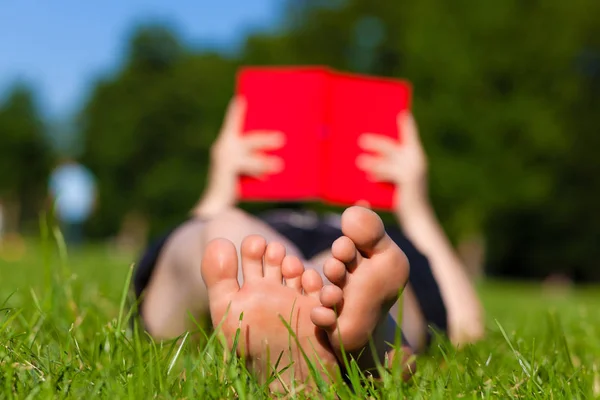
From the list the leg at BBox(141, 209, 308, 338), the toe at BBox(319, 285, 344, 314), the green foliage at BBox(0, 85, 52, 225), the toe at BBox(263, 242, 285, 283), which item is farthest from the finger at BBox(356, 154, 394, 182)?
the green foliage at BBox(0, 85, 52, 225)

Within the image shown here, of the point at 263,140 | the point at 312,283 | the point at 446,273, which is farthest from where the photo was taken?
the point at 263,140

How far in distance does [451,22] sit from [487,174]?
3257 mm

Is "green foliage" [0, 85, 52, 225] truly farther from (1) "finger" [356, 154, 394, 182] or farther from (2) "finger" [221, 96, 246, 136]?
(1) "finger" [356, 154, 394, 182]

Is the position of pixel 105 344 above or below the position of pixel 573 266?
above

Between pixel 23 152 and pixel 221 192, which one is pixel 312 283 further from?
pixel 23 152

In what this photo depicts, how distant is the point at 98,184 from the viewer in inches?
1175

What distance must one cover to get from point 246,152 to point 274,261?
1653 mm

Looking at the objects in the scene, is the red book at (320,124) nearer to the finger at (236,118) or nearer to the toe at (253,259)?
the finger at (236,118)

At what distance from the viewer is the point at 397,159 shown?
9.58 ft

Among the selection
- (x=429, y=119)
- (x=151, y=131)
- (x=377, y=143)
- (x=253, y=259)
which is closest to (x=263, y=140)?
(x=377, y=143)

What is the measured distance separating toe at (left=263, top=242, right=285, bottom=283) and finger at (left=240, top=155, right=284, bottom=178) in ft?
5.14

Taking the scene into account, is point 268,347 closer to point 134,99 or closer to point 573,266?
point 573,266

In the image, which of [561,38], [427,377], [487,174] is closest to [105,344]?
[427,377]

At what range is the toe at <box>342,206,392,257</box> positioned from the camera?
1.25 metres
